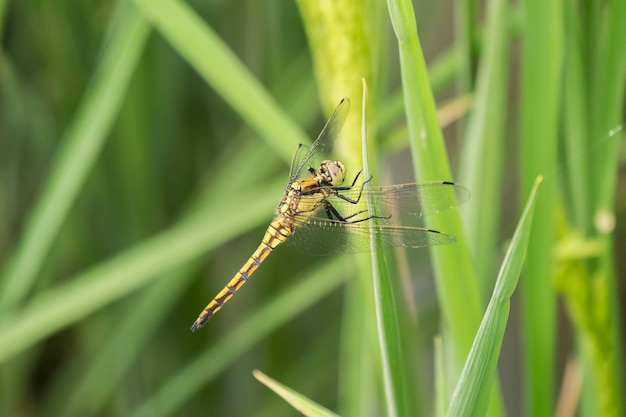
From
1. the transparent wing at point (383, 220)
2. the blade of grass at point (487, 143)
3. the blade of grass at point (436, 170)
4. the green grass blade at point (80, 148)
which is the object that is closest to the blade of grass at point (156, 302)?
the green grass blade at point (80, 148)

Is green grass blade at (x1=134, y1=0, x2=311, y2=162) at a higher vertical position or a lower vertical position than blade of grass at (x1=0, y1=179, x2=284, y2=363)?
higher

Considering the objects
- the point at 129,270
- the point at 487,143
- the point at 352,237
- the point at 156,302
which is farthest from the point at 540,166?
the point at 156,302

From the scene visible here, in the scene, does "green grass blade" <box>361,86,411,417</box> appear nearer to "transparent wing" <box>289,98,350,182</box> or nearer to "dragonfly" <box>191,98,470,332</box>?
"dragonfly" <box>191,98,470,332</box>

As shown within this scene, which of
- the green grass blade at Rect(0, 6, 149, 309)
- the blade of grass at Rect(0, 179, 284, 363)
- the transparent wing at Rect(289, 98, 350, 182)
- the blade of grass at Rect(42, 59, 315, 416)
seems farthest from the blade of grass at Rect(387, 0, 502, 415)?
the blade of grass at Rect(42, 59, 315, 416)

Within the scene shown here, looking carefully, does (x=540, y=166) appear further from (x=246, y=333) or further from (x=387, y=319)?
(x=246, y=333)

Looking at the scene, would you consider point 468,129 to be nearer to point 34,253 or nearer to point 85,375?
point 34,253

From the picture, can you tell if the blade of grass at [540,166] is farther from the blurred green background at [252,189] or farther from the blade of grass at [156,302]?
the blade of grass at [156,302]

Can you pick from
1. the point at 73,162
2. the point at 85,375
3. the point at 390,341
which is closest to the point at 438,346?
the point at 390,341
